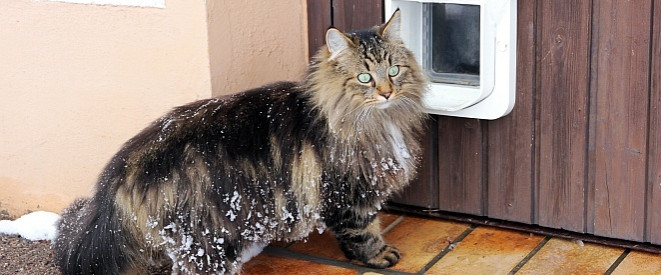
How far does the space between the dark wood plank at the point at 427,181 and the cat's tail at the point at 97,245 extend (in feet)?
4.32

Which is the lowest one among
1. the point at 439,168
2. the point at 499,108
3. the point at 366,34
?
the point at 439,168

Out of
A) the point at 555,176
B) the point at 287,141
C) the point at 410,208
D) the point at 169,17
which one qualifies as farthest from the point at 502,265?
the point at 169,17

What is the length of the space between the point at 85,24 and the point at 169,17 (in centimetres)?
40

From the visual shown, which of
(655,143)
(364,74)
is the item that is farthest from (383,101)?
(655,143)

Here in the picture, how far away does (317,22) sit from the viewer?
3.90 m

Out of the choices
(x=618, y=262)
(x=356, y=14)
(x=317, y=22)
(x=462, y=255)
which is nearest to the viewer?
(x=618, y=262)

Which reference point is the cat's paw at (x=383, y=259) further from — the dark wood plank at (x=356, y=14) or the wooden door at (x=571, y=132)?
the dark wood plank at (x=356, y=14)

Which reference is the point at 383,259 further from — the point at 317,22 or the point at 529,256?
the point at 317,22

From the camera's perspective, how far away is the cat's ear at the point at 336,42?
3.12m

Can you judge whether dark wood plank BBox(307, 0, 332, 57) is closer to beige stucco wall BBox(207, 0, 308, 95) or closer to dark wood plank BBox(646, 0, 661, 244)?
beige stucco wall BBox(207, 0, 308, 95)

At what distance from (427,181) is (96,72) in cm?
147

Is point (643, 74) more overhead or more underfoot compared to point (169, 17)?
more underfoot

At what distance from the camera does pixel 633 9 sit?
3.20 meters

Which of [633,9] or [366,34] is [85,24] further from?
[633,9]
